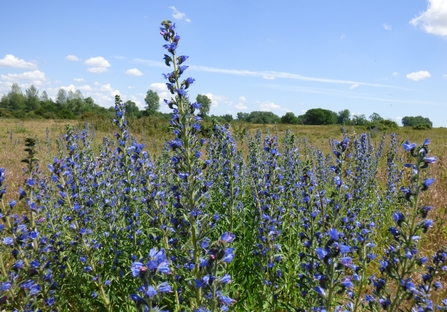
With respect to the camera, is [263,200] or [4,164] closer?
[263,200]

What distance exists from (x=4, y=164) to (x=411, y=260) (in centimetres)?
1879

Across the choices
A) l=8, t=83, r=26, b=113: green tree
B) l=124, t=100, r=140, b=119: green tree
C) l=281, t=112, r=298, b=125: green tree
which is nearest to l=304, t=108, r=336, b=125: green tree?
l=281, t=112, r=298, b=125: green tree

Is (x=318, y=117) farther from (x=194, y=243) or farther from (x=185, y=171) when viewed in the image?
(x=194, y=243)

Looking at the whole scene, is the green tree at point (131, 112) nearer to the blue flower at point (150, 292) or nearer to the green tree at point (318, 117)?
the blue flower at point (150, 292)

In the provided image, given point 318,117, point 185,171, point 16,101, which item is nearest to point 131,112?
point 185,171

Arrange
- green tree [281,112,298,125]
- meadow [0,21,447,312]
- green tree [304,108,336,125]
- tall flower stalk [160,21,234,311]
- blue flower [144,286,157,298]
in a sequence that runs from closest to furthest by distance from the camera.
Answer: blue flower [144,286,157,298] < meadow [0,21,447,312] < tall flower stalk [160,21,234,311] < green tree [281,112,298,125] < green tree [304,108,336,125]

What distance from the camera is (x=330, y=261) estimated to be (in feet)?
8.30

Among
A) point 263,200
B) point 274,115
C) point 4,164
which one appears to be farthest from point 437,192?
point 274,115

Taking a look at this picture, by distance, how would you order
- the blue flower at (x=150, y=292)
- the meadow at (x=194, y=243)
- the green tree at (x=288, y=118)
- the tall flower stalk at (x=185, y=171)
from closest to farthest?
1. the blue flower at (x=150, y=292)
2. the meadow at (x=194, y=243)
3. the tall flower stalk at (x=185, y=171)
4. the green tree at (x=288, y=118)

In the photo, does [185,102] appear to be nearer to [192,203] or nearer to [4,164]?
[192,203]

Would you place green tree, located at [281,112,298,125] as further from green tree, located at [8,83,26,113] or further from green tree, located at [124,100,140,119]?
green tree, located at [8,83,26,113]

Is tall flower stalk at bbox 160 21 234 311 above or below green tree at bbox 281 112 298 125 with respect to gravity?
below

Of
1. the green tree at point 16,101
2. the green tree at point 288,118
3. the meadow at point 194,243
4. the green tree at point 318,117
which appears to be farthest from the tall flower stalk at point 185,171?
the green tree at point 16,101

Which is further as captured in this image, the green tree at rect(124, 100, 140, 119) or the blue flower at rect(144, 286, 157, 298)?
the green tree at rect(124, 100, 140, 119)
